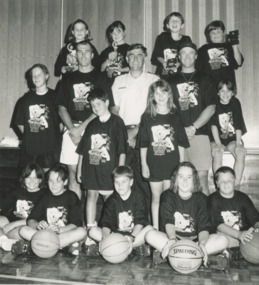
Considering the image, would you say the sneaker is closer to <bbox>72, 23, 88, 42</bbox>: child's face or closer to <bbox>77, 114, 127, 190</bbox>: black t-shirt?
<bbox>77, 114, 127, 190</bbox>: black t-shirt

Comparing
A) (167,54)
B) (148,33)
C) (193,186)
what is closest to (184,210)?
(193,186)

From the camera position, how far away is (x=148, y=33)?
650cm

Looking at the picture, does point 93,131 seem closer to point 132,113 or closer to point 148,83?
point 132,113

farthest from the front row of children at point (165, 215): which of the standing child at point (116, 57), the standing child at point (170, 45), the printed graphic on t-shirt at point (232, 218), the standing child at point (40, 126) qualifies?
the standing child at point (170, 45)

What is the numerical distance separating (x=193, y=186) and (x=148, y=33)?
3903 mm

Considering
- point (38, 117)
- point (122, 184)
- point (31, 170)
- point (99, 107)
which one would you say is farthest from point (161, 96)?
point (31, 170)

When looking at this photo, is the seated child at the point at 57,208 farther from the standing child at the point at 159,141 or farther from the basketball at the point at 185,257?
the basketball at the point at 185,257

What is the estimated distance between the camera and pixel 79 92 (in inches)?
167

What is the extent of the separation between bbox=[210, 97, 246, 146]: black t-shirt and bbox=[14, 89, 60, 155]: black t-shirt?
192 centimetres

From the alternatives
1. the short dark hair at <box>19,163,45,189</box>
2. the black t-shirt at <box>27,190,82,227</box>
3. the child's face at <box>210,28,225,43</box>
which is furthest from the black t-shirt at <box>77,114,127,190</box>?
the child's face at <box>210,28,225,43</box>

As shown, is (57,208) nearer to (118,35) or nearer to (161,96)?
(161,96)

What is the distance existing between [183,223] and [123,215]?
1.97 feet

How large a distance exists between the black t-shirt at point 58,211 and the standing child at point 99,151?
128 millimetres

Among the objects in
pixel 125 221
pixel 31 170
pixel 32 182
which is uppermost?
pixel 31 170
